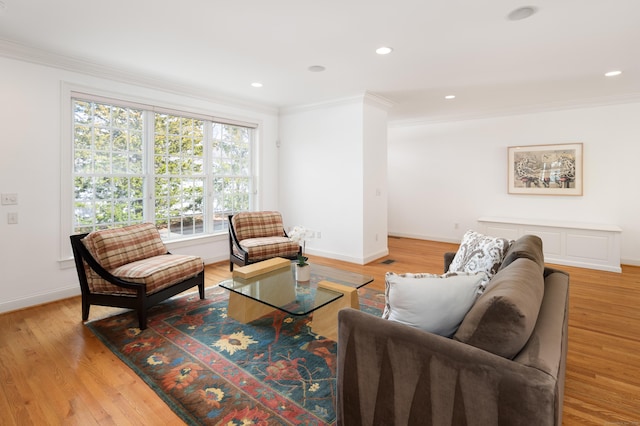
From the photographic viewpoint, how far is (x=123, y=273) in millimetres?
2900

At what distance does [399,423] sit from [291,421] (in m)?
0.69

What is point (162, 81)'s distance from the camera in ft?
13.9

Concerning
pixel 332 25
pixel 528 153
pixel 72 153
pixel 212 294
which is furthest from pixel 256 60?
pixel 528 153

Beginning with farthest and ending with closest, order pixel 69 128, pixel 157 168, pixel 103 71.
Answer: pixel 157 168 < pixel 103 71 < pixel 69 128

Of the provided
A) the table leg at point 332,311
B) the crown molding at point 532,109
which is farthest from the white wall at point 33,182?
the crown molding at point 532,109

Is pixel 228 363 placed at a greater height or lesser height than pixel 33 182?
lesser

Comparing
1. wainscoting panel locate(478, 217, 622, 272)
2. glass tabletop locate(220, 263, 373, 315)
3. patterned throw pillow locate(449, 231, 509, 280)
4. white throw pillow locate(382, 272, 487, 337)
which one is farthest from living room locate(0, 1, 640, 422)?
white throw pillow locate(382, 272, 487, 337)

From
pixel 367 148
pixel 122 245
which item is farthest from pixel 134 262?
pixel 367 148

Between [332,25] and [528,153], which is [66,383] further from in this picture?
[528,153]

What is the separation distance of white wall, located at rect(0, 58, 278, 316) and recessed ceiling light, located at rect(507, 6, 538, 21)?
4166 mm

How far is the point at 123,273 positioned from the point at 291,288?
1.49m

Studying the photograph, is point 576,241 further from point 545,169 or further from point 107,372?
point 107,372

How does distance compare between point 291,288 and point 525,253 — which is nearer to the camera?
point 525,253

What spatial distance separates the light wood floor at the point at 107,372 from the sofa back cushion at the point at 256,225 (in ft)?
5.71
